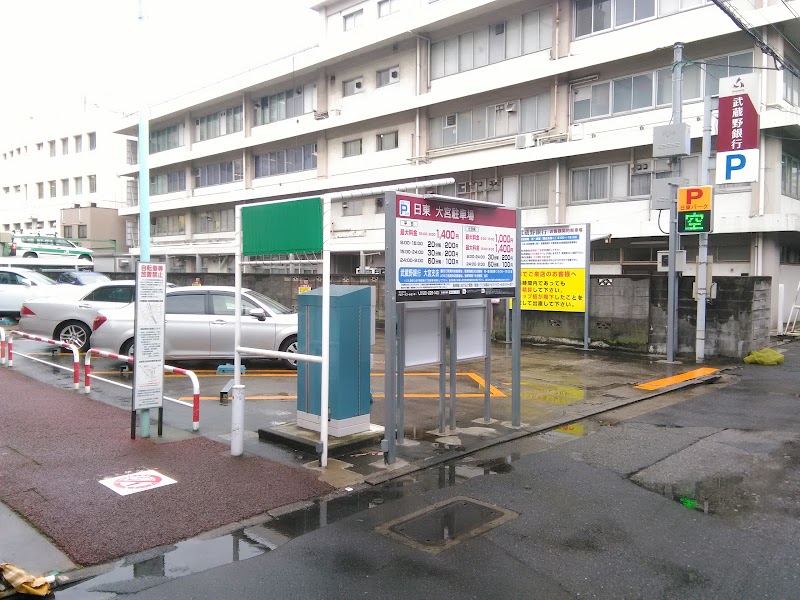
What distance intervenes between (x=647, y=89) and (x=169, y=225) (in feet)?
111

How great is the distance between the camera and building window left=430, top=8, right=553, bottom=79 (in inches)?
970

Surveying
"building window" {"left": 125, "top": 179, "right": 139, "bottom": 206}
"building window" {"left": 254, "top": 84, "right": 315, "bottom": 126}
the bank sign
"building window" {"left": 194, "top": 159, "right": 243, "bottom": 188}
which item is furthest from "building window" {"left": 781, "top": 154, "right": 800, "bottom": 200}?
"building window" {"left": 125, "top": 179, "right": 139, "bottom": 206}

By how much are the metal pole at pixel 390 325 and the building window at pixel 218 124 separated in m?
33.9

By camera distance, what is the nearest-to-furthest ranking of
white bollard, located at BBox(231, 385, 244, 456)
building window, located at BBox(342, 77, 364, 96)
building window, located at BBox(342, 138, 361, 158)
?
1. white bollard, located at BBox(231, 385, 244, 456)
2. building window, located at BBox(342, 77, 364, 96)
3. building window, located at BBox(342, 138, 361, 158)

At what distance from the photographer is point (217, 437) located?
736cm

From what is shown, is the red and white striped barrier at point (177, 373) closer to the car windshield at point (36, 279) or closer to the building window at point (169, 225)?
the car windshield at point (36, 279)

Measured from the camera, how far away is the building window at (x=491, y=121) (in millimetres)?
25266

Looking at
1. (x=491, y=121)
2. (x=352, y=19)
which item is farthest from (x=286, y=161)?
(x=491, y=121)

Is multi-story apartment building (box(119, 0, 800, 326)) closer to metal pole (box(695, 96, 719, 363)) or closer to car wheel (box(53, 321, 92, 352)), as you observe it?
metal pole (box(695, 96, 719, 363))

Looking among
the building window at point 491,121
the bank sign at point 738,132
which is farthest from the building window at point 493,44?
the bank sign at point 738,132

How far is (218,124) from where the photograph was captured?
1548 inches

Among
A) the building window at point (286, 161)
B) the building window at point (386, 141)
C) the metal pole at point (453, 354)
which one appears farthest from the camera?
the building window at point (286, 161)

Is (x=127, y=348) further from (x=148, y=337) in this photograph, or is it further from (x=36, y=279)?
(x=36, y=279)

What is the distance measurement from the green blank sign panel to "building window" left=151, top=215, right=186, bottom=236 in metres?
38.4
